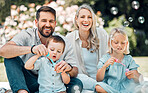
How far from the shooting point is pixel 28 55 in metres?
2.23

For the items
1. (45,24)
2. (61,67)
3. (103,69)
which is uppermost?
(45,24)

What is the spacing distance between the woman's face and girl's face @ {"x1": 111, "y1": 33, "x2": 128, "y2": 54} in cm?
35

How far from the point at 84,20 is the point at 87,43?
28 centimetres

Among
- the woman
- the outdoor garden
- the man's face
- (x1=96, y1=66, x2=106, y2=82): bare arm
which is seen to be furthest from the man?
the outdoor garden

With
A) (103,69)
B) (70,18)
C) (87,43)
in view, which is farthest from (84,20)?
(70,18)

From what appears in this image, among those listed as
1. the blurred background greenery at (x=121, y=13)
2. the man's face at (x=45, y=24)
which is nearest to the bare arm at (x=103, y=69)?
the man's face at (x=45, y=24)

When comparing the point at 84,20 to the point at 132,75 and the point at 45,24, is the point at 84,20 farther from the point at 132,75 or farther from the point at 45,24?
the point at 132,75

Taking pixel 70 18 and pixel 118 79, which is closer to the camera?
pixel 118 79

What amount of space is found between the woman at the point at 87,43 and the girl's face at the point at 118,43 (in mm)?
318

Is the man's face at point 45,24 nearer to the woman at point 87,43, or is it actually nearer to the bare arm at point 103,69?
the woman at point 87,43

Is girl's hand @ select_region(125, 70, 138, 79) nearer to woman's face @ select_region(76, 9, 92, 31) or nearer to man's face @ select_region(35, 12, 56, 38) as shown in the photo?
woman's face @ select_region(76, 9, 92, 31)

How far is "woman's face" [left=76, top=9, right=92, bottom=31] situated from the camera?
258 cm

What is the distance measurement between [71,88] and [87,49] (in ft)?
2.08

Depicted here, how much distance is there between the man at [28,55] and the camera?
201cm
